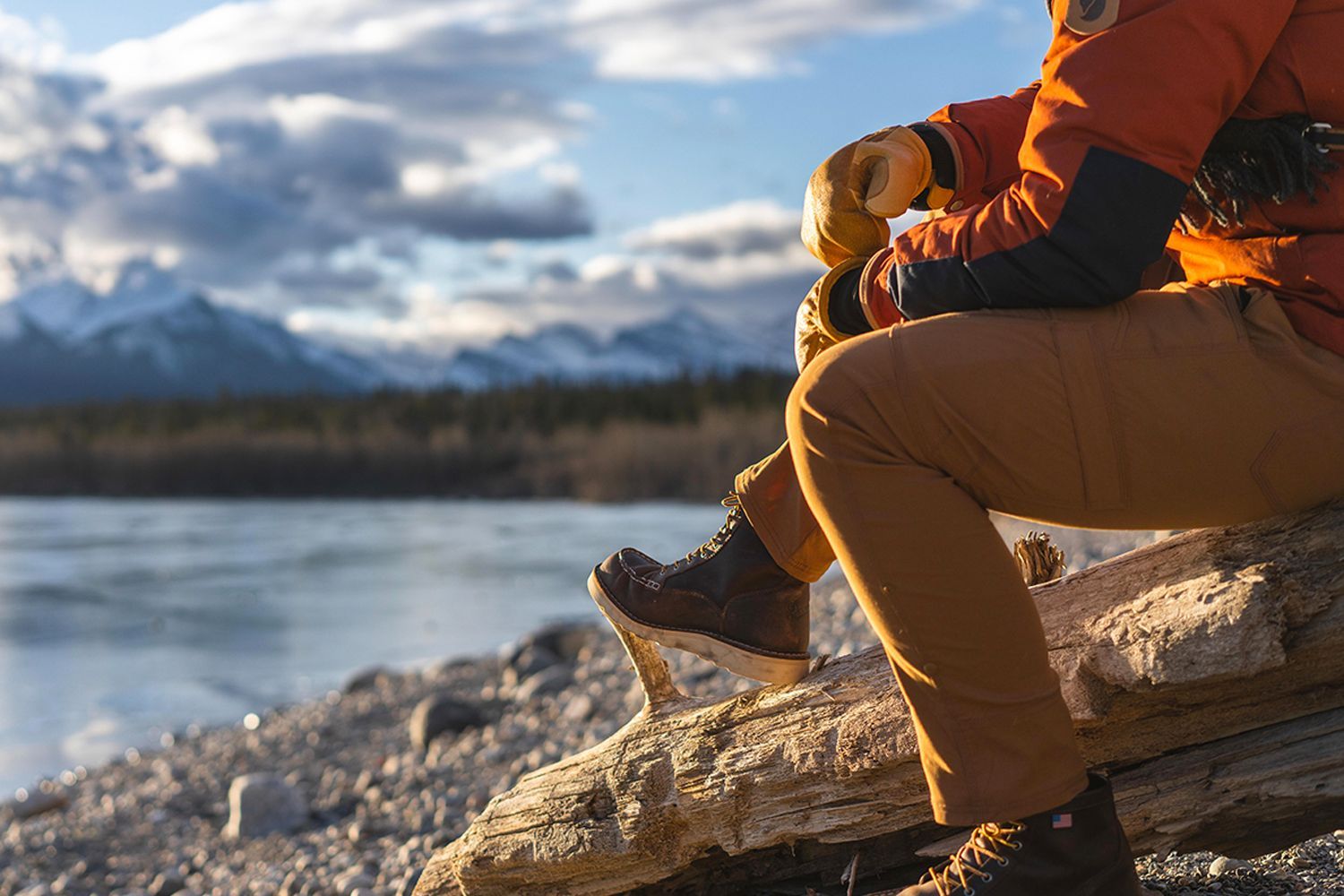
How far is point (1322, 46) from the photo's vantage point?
179 cm

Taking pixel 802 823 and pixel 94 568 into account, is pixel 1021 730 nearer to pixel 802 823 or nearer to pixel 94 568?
pixel 802 823

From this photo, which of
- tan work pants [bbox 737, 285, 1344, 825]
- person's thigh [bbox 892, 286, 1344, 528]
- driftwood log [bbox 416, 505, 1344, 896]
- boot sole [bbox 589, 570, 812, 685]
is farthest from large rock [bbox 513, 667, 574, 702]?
person's thigh [bbox 892, 286, 1344, 528]

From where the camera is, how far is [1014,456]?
1843 millimetres

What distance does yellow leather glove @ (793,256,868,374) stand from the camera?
6.95 ft

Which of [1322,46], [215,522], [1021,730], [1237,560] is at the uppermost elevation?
[215,522]

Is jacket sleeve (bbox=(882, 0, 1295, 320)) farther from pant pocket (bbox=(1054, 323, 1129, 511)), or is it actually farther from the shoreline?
the shoreline

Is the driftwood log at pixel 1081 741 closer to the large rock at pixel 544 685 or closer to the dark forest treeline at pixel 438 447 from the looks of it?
the large rock at pixel 544 685

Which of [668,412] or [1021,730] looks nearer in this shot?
[1021,730]

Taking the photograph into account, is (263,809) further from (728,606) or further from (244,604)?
(244,604)

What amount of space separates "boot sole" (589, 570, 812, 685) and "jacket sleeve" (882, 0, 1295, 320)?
2.95 ft

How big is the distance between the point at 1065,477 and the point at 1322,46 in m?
0.69

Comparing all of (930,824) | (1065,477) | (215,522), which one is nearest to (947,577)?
(1065,477)

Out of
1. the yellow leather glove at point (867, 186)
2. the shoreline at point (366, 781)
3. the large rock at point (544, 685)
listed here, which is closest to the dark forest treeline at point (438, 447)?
the shoreline at point (366, 781)

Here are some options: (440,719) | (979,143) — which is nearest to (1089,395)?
(979,143)
